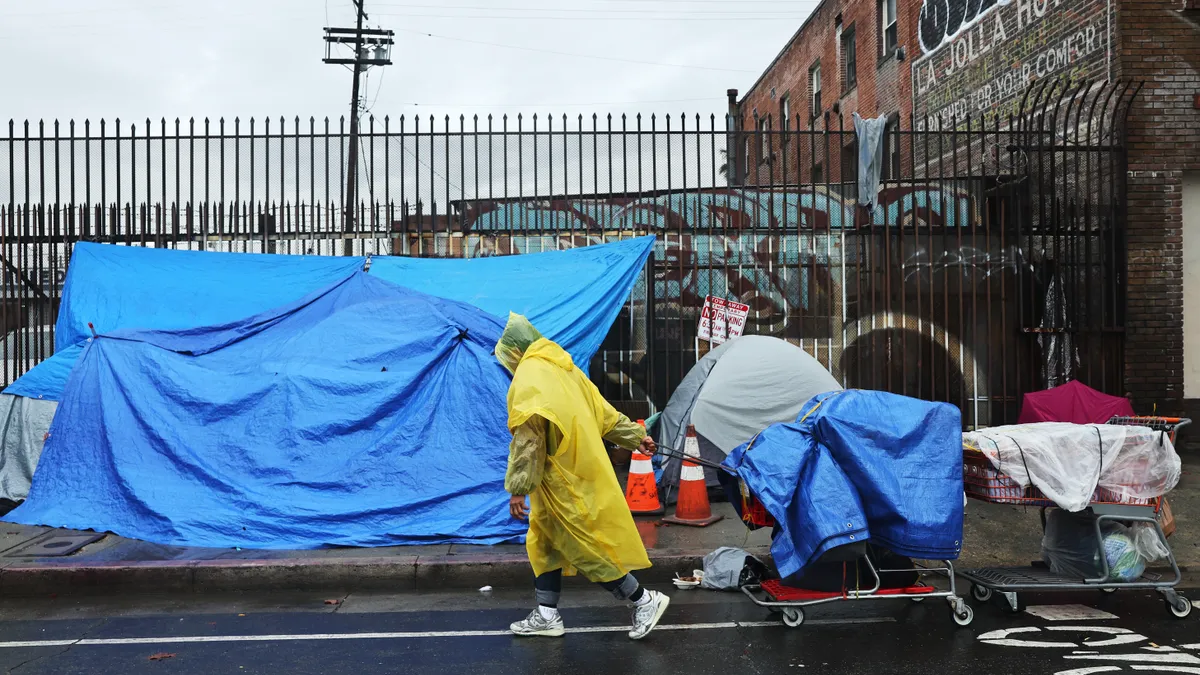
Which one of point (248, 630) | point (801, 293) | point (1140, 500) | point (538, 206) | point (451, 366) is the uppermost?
point (538, 206)

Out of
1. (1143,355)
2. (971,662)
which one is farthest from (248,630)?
(1143,355)

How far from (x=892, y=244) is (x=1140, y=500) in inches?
224

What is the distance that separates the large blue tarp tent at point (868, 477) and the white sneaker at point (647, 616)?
0.70m

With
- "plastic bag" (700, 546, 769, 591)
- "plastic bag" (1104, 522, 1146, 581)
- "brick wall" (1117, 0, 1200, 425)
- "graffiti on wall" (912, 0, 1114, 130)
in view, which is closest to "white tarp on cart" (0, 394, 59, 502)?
"plastic bag" (700, 546, 769, 591)

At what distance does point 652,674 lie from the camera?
472 cm

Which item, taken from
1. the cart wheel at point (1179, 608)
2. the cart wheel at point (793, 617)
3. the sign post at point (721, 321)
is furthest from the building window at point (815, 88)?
the cart wheel at point (793, 617)

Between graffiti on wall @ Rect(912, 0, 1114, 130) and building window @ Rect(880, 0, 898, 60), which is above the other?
building window @ Rect(880, 0, 898, 60)

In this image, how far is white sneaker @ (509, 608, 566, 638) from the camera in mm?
5332

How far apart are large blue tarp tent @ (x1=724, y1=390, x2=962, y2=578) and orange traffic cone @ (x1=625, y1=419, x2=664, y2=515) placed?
2807 millimetres

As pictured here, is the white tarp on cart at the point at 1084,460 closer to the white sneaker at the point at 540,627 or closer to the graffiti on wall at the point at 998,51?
the white sneaker at the point at 540,627

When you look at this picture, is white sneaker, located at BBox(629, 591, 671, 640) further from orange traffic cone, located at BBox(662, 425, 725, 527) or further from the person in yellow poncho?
orange traffic cone, located at BBox(662, 425, 725, 527)

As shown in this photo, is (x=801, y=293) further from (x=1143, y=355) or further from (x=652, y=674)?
(x=652, y=674)

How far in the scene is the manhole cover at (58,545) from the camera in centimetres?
703

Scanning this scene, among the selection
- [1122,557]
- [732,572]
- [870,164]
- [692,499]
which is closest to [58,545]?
[692,499]
